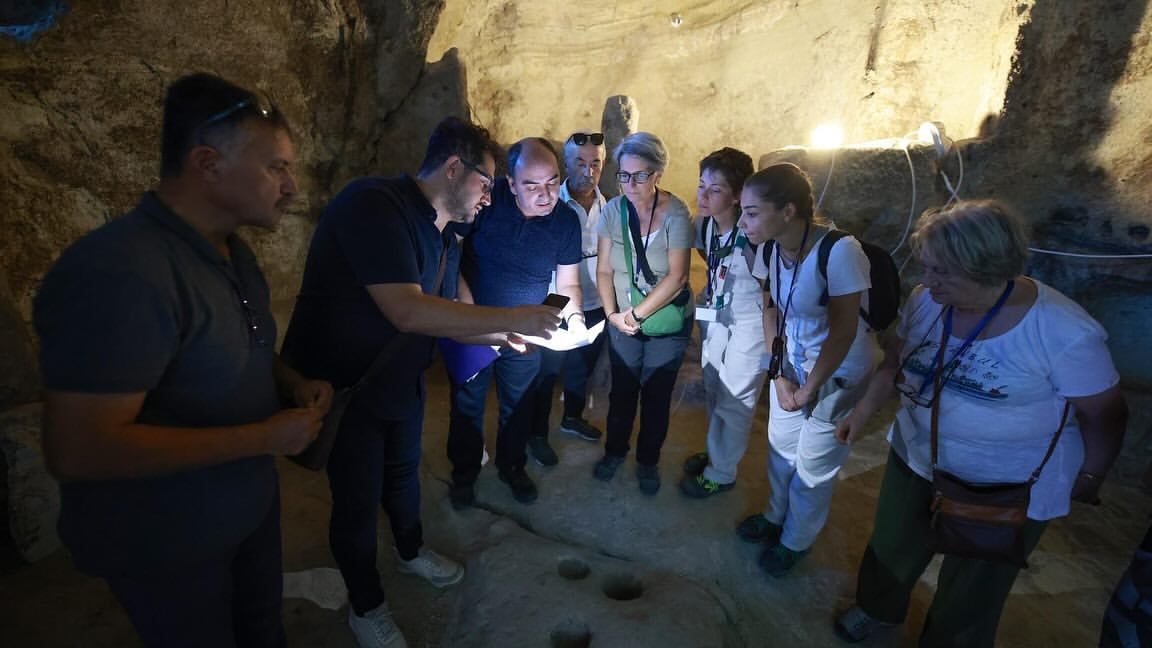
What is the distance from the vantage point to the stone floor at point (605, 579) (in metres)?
2.47

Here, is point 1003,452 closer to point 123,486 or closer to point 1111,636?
point 1111,636

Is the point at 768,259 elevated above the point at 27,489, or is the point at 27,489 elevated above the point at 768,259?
the point at 768,259

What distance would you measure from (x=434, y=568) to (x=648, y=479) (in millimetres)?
1346

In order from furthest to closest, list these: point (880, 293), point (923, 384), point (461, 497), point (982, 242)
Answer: point (461, 497) → point (880, 293) → point (923, 384) → point (982, 242)

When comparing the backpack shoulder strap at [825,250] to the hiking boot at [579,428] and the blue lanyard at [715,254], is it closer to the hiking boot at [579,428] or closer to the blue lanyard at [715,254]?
the blue lanyard at [715,254]

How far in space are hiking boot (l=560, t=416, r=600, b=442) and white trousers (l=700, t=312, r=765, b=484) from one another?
0.91m

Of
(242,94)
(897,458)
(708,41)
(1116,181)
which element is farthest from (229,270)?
(708,41)

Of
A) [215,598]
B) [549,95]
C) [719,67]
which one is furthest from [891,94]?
[215,598]

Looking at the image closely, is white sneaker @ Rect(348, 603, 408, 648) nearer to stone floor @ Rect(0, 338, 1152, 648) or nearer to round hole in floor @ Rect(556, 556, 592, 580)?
stone floor @ Rect(0, 338, 1152, 648)

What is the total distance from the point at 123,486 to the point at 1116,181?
17.3 feet

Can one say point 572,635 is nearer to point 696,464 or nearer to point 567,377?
point 696,464

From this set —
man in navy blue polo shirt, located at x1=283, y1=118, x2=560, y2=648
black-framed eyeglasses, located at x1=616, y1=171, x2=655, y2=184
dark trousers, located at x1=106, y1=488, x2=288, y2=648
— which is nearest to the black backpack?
black-framed eyeglasses, located at x1=616, y1=171, x2=655, y2=184

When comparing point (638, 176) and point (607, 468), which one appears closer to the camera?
point (638, 176)

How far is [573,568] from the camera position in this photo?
293 centimetres
